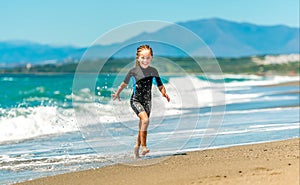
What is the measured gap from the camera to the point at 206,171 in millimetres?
9070

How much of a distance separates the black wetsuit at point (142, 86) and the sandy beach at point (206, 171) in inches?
37.4

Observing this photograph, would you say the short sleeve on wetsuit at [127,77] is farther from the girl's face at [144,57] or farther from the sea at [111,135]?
the sea at [111,135]

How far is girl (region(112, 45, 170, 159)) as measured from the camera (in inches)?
392

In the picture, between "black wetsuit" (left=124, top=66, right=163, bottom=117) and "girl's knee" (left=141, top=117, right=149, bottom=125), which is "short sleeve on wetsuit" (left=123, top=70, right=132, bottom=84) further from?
"girl's knee" (left=141, top=117, right=149, bottom=125)

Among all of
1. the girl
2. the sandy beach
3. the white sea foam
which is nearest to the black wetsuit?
the girl

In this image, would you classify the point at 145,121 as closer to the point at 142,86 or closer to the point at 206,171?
the point at 142,86

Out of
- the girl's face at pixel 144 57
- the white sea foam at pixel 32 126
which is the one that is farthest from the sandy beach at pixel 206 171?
the white sea foam at pixel 32 126

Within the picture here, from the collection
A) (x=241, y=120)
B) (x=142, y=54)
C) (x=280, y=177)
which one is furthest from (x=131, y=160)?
(x=241, y=120)

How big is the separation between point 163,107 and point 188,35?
1967 mm

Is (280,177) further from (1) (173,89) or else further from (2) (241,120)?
(2) (241,120)

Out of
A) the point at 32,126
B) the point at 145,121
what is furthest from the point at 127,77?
the point at 32,126

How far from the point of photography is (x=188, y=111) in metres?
15.3

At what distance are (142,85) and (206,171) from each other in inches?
78.1

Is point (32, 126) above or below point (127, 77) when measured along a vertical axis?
below
